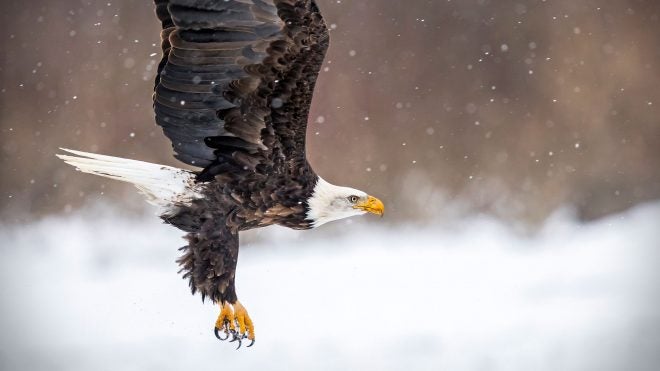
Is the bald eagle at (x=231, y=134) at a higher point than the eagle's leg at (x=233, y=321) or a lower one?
higher

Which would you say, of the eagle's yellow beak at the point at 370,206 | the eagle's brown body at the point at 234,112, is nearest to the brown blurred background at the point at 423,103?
the eagle's yellow beak at the point at 370,206

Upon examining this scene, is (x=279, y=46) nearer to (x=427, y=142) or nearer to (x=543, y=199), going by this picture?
(x=427, y=142)

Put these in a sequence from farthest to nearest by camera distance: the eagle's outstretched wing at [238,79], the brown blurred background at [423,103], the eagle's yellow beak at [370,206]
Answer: the brown blurred background at [423,103] < the eagle's yellow beak at [370,206] < the eagle's outstretched wing at [238,79]

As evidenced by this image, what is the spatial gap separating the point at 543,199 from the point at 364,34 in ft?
5.81

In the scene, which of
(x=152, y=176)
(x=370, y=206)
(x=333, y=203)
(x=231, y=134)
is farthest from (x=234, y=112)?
(x=370, y=206)

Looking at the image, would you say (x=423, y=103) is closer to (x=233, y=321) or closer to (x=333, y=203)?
(x=333, y=203)

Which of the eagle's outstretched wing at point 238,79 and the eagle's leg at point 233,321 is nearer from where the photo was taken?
the eagle's outstretched wing at point 238,79

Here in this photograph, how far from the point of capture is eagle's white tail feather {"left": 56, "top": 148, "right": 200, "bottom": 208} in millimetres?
3023

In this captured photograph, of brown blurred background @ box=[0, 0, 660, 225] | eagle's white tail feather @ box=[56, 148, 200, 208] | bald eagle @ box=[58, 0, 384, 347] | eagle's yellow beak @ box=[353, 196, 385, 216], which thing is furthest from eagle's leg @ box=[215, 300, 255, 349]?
brown blurred background @ box=[0, 0, 660, 225]

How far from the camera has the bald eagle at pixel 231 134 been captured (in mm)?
2596

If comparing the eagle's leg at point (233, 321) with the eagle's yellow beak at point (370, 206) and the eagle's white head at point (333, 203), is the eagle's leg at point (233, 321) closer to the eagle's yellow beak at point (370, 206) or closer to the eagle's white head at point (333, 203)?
the eagle's white head at point (333, 203)

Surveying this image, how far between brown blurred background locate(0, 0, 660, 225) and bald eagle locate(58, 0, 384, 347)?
7.52 feet

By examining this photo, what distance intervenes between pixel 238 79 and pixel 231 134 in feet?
0.89

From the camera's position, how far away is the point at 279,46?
262cm
